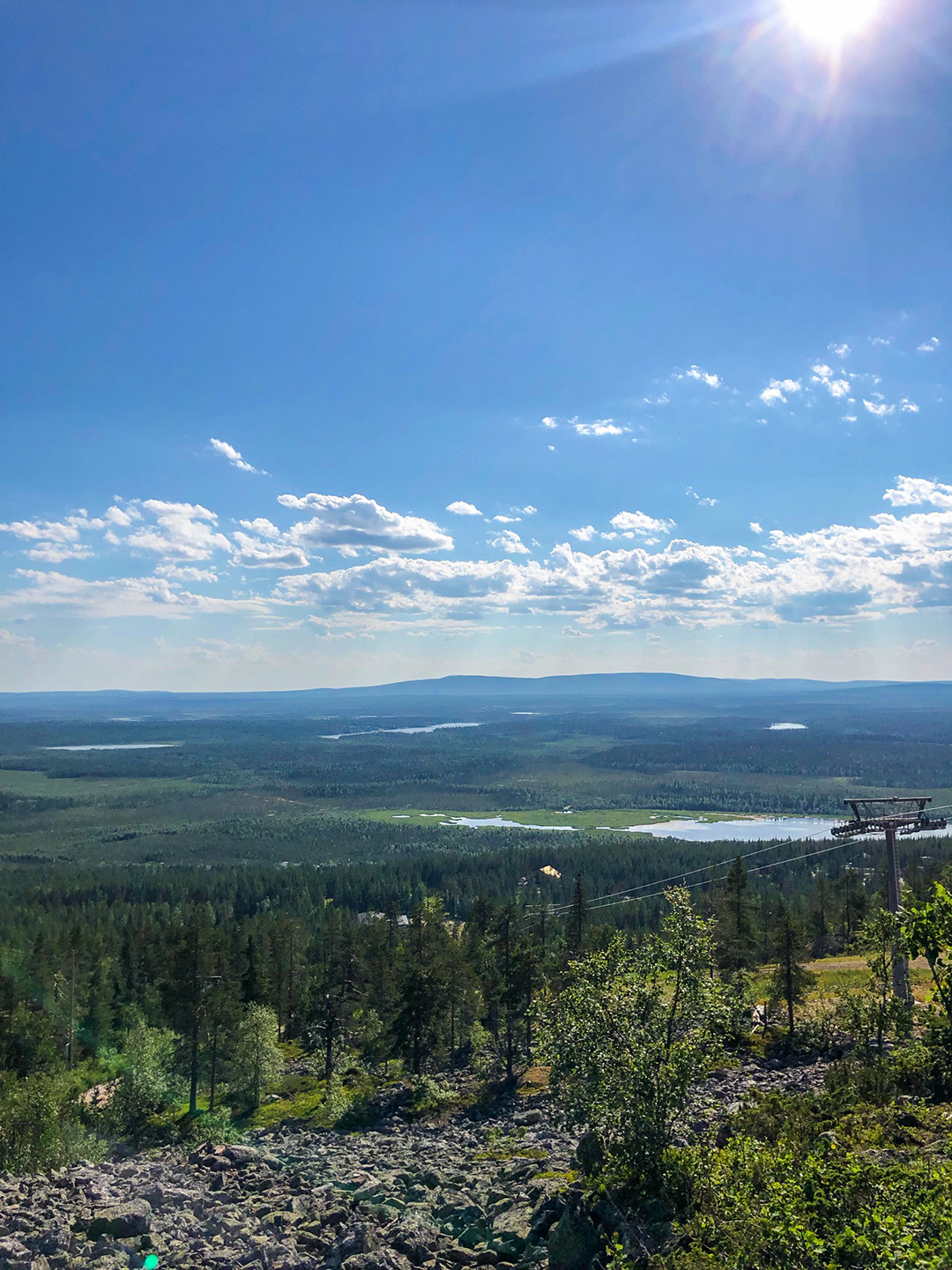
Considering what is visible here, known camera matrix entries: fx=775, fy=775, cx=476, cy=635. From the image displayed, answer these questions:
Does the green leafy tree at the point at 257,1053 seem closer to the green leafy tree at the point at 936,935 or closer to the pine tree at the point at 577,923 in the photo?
the pine tree at the point at 577,923

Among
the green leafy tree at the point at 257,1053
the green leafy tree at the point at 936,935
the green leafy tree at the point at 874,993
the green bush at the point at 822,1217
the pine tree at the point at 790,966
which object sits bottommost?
the green leafy tree at the point at 257,1053

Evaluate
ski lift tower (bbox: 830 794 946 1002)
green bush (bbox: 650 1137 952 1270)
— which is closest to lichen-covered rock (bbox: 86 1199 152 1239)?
green bush (bbox: 650 1137 952 1270)

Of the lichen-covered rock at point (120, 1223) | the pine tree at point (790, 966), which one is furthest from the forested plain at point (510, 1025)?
the lichen-covered rock at point (120, 1223)

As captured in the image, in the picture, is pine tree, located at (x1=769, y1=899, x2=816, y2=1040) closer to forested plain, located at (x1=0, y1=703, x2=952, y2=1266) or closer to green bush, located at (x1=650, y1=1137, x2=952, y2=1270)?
forested plain, located at (x1=0, y1=703, x2=952, y2=1266)

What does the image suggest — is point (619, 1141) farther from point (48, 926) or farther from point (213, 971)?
point (48, 926)

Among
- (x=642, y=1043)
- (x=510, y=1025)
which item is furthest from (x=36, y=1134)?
(x=510, y=1025)

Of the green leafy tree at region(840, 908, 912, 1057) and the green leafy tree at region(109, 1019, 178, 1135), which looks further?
the green leafy tree at region(109, 1019, 178, 1135)

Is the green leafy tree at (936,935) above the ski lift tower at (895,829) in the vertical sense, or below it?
above
